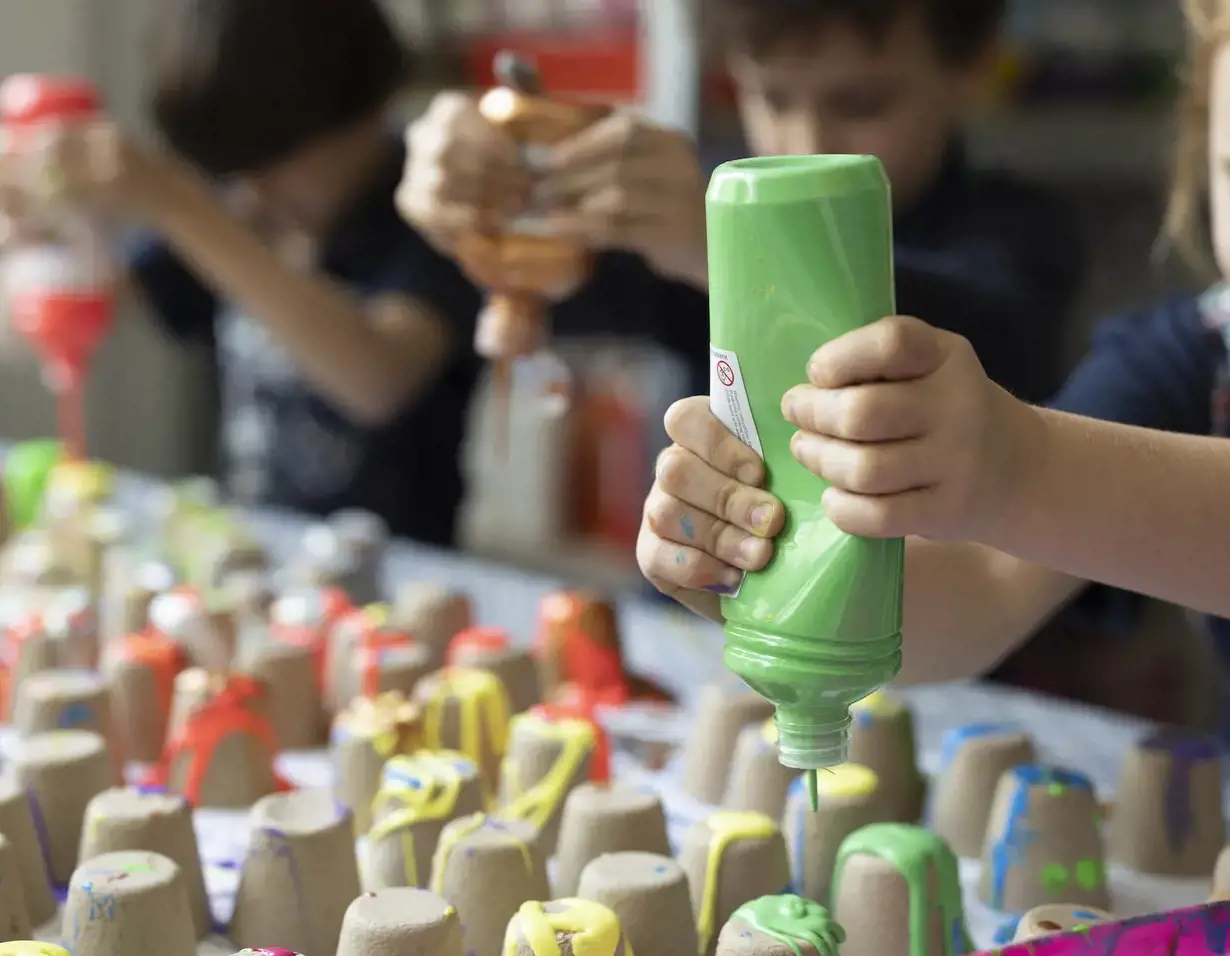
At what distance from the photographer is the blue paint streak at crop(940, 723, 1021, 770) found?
0.81 meters

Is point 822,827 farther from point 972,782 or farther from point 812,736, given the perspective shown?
point 812,736

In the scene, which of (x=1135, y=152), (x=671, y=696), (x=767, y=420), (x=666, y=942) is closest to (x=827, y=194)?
(x=767, y=420)

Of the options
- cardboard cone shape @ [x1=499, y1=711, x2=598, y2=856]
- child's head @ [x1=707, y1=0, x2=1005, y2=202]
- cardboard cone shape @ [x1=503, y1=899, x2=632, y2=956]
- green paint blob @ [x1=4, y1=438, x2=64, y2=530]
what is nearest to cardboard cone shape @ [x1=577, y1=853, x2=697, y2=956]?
cardboard cone shape @ [x1=503, y1=899, x2=632, y2=956]

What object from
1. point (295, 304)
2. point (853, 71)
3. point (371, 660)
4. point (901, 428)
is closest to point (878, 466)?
point (901, 428)

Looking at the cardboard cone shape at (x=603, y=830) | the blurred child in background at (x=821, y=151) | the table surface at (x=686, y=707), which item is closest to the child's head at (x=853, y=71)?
the blurred child in background at (x=821, y=151)

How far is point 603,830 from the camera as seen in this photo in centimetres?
69

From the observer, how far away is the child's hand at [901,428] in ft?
1.45

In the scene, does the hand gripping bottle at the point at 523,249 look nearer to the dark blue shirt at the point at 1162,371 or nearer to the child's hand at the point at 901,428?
the dark blue shirt at the point at 1162,371

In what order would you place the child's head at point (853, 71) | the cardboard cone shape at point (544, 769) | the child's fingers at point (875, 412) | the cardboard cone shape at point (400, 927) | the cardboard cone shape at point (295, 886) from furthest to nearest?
the child's head at point (853, 71) < the cardboard cone shape at point (544, 769) < the cardboard cone shape at point (295, 886) < the cardboard cone shape at point (400, 927) < the child's fingers at point (875, 412)

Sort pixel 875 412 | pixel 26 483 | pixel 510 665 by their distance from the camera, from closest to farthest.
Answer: pixel 875 412, pixel 510 665, pixel 26 483

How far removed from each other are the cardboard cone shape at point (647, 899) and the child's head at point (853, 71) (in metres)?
0.53

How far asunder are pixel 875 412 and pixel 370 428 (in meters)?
1.16

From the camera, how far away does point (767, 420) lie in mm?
484

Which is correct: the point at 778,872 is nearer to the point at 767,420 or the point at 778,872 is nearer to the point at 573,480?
the point at 767,420
